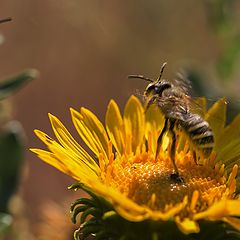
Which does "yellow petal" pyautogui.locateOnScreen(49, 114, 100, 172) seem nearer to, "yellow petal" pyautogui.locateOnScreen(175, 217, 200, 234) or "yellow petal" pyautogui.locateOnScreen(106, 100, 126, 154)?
"yellow petal" pyautogui.locateOnScreen(106, 100, 126, 154)

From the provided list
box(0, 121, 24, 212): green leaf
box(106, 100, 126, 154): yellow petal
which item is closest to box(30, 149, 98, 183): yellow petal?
box(106, 100, 126, 154): yellow petal

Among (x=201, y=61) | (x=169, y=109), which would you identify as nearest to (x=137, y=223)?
(x=169, y=109)

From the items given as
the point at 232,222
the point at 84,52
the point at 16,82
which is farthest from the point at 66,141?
the point at 84,52

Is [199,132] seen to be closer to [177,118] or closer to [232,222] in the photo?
[177,118]

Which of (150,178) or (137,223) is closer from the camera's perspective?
(137,223)

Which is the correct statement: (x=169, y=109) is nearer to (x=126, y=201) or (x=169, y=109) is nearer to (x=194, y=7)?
(x=126, y=201)

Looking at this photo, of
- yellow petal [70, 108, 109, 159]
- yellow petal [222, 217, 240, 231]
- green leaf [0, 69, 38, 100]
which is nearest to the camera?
yellow petal [222, 217, 240, 231]
